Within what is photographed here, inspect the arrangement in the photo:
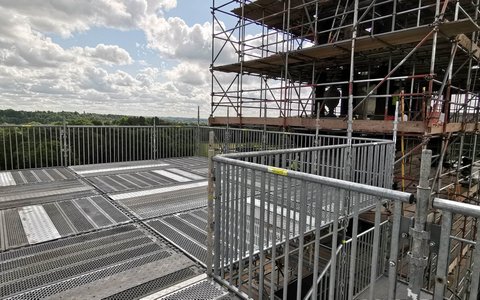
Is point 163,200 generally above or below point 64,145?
below

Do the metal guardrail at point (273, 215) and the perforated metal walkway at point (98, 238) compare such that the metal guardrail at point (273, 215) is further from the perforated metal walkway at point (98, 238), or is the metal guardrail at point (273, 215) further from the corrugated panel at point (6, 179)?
the corrugated panel at point (6, 179)

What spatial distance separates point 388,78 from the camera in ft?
22.4

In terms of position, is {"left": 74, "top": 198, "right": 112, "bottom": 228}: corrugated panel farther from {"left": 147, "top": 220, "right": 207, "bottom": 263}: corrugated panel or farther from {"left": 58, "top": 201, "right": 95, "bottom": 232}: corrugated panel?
{"left": 147, "top": 220, "right": 207, "bottom": 263}: corrugated panel

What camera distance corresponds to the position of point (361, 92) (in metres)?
11.0

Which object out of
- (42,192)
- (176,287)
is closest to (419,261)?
(176,287)

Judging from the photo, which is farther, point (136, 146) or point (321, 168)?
point (136, 146)

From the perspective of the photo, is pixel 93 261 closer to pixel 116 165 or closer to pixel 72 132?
pixel 116 165

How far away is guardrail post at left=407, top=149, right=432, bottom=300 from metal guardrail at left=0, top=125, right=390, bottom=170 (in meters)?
5.29

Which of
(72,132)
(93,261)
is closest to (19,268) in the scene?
(93,261)

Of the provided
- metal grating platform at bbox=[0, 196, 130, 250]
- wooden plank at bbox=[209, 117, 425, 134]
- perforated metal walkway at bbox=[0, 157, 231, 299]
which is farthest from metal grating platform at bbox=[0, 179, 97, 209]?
wooden plank at bbox=[209, 117, 425, 134]

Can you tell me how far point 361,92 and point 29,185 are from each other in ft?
37.1

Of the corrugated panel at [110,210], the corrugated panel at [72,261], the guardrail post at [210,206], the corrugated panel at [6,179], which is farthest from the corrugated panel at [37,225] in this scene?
the guardrail post at [210,206]

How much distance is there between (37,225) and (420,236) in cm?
474

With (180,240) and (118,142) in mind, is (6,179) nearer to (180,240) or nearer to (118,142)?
(118,142)
